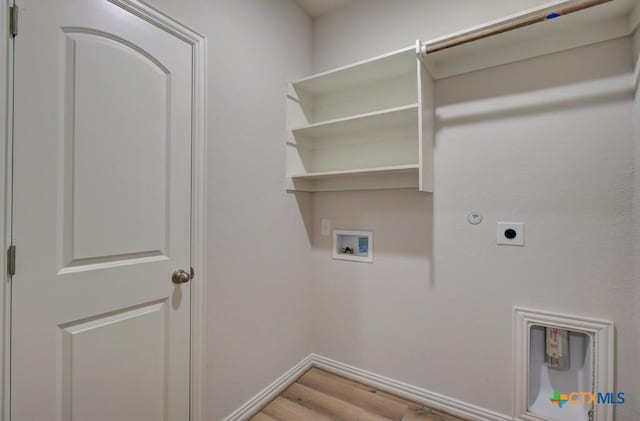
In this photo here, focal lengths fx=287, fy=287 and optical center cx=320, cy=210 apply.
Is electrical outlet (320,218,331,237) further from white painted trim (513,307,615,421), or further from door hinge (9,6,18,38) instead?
door hinge (9,6,18,38)

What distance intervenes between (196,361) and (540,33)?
2.34 meters

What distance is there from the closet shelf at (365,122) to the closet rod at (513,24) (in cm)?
32

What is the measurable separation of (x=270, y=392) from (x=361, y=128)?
6.00 ft

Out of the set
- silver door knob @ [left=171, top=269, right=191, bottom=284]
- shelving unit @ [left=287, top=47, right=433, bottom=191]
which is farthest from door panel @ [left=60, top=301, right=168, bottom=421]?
shelving unit @ [left=287, top=47, right=433, bottom=191]

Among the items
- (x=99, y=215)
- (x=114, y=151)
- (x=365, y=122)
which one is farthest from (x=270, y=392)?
(x=365, y=122)

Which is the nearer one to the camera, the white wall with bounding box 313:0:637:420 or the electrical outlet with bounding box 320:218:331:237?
the white wall with bounding box 313:0:637:420

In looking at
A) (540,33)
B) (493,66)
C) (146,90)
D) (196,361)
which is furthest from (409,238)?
(146,90)

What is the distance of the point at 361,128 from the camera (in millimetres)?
1950

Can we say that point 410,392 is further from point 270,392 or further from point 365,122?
point 365,122

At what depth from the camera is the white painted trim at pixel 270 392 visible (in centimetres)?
165

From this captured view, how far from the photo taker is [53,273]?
0.98 m

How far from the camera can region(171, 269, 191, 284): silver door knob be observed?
4.33 ft

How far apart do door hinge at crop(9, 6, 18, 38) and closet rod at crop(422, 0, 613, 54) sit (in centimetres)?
164

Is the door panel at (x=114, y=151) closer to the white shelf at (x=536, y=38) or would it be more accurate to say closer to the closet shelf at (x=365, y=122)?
the closet shelf at (x=365, y=122)
